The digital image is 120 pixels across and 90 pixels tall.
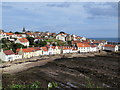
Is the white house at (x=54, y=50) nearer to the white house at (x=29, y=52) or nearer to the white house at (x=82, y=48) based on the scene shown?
the white house at (x=29, y=52)

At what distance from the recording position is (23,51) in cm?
3145

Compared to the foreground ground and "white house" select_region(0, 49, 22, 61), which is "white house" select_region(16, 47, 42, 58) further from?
the foreground ground

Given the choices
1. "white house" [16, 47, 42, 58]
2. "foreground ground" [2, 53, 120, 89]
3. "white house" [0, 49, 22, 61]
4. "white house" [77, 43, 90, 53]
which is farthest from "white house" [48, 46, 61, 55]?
"foreground ground" [2, 53, 120, 89]

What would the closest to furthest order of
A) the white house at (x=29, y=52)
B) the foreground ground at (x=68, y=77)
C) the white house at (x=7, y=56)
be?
the foreground ground at (x=68, y=77)
the white house at (x=7, y=56)
the white house at (x=29, y=52)

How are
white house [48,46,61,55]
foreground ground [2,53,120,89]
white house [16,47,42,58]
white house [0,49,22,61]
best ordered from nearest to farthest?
foreground ground [2,53,120,89], white house [0,49,22,61], white house [16,47,42,58], white house [48,46,61,55]

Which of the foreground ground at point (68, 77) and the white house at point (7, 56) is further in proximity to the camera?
the white house at point (7, 56)

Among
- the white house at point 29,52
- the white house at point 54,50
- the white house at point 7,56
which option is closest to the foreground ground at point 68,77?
the white house at point 7,56

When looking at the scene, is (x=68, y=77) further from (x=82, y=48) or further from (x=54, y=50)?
(x=82, y=48)

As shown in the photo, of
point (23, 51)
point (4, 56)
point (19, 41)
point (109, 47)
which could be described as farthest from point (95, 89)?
point (109, 47)

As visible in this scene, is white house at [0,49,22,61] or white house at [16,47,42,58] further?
white house at [16,47,42,58]

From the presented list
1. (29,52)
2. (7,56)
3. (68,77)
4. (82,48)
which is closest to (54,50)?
(29,52)

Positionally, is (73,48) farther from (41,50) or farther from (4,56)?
(4,56)

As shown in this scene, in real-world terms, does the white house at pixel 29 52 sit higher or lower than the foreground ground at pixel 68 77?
higher

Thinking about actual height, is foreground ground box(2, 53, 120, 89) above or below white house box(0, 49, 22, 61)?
below
